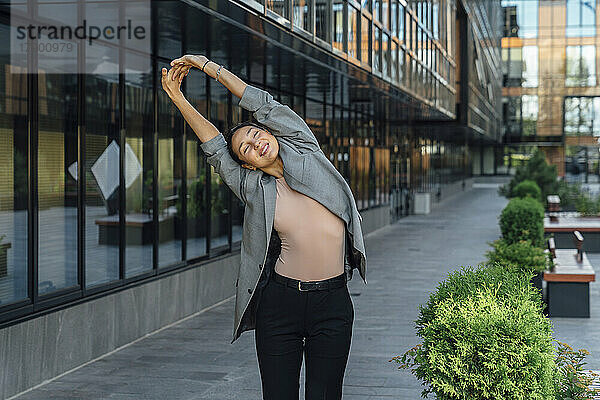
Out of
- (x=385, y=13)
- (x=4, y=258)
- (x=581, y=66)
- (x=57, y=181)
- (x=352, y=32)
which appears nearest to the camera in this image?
(x=4, y=258)

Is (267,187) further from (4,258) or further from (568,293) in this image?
(568,293)

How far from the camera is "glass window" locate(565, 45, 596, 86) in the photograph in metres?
68.7

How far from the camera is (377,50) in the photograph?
16.8m

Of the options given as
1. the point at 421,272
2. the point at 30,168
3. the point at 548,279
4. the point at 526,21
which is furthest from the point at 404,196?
the point at 526,21

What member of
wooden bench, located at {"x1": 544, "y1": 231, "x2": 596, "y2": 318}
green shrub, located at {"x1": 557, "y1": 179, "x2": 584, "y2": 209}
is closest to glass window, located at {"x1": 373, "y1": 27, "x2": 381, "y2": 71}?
wooden bench, located at {"x1": 544, "y1": 231, "x2": 596, "y2": 318}

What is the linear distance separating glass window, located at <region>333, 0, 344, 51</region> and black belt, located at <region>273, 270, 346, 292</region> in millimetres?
8841

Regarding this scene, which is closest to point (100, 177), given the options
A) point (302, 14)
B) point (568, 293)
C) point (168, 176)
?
point (168, 176)

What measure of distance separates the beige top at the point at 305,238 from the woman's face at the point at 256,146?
0.60ft

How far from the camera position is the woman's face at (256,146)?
162 inches

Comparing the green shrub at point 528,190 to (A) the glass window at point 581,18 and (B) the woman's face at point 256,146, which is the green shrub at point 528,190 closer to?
(B) the woman's face at point 256,146

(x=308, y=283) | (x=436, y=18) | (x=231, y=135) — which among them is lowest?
(x=308, y=283)

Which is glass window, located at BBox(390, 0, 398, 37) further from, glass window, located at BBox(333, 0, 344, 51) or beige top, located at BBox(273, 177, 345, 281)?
beige top, located at BBox(273, 177, 345, 281)

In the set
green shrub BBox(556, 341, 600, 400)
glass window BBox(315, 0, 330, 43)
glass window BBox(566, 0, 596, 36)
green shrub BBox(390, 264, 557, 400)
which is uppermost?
glass window BBox(566, 0, 596, 36)

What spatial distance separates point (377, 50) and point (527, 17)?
56.9 m
